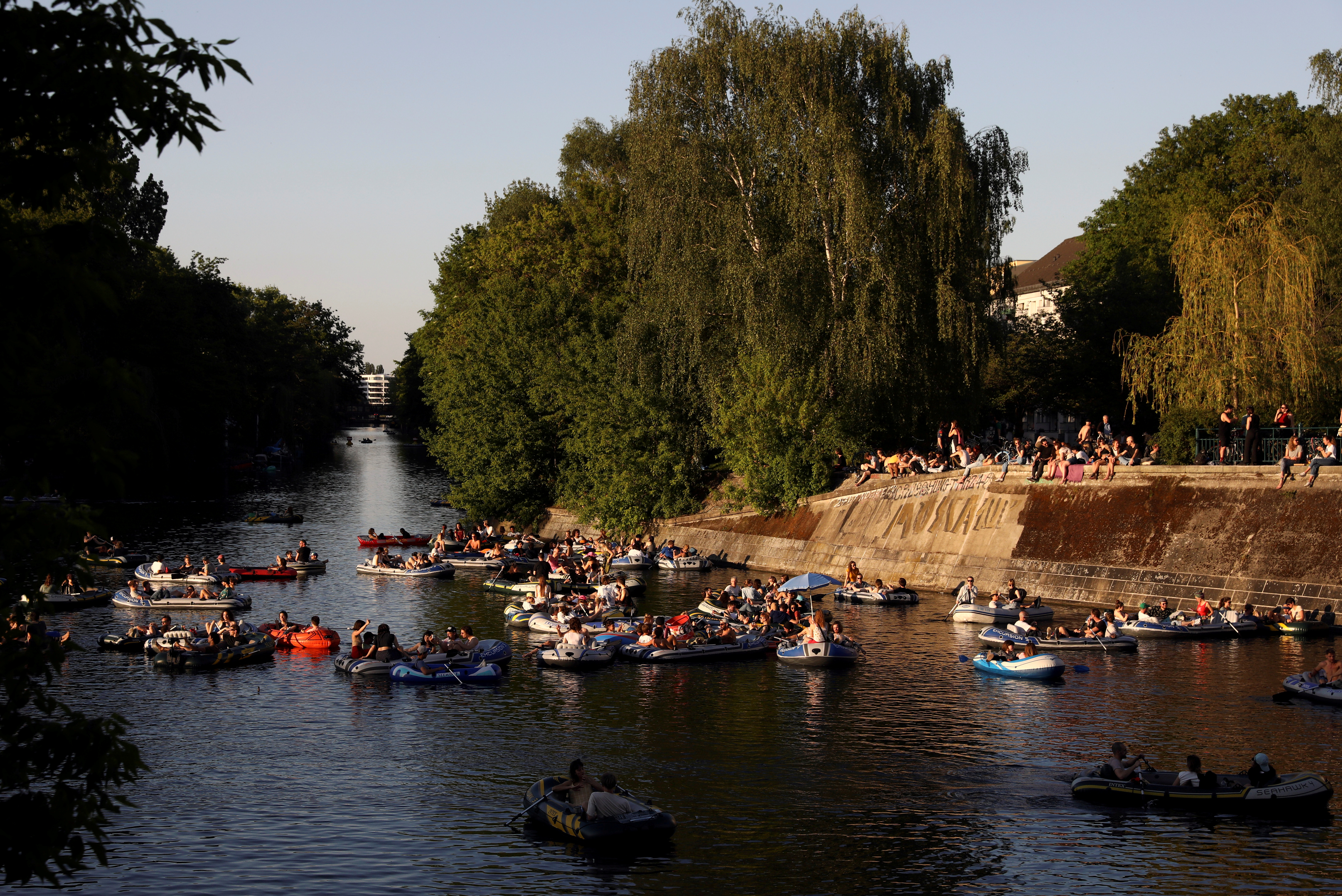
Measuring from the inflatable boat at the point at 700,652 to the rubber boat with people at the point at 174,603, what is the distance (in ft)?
60.2

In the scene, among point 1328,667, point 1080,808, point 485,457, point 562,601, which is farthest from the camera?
point 485,457

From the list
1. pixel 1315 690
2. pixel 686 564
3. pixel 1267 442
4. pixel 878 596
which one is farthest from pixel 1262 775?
pixel 686 564

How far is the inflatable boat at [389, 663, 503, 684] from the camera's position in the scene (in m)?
34.2

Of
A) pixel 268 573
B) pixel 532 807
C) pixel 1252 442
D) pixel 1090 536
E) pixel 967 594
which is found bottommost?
pixel 532 807

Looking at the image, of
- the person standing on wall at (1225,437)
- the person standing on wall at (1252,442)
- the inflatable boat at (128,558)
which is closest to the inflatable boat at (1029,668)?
the person standing on wall at (1252,442)

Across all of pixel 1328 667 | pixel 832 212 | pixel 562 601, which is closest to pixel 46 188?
pixel 1328 667

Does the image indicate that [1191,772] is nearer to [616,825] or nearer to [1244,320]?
[616,825]

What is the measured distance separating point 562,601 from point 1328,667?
2627 cm

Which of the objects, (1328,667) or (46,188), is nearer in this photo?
(46,188)

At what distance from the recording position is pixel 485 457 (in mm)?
71125

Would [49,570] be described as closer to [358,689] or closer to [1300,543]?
[358,689]

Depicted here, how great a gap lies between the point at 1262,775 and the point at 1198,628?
16579 mm

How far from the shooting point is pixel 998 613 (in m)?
41.8

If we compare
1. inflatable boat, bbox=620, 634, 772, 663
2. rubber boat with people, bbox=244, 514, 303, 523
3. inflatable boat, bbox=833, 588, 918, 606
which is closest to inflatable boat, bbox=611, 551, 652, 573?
inflatable boat, bbox=833, 588, 918, 606
